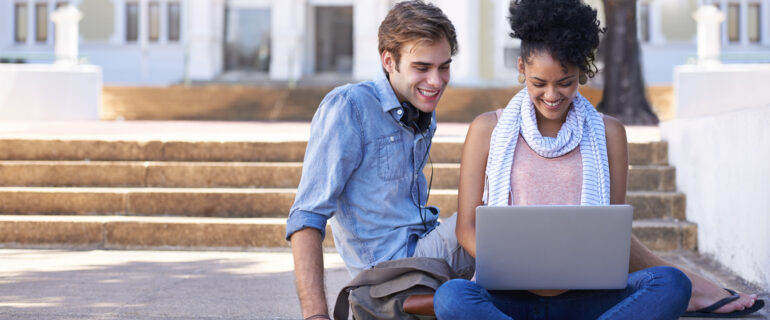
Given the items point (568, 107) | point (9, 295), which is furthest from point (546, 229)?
point (9, 295)

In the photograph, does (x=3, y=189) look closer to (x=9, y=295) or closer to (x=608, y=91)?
(x=9, y=295)

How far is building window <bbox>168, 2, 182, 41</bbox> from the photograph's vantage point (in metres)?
27.7

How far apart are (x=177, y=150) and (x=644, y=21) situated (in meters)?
22.3

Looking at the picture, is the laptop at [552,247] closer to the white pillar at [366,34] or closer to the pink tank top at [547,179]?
the pink tank top at [547,179]

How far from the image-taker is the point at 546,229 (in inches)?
109

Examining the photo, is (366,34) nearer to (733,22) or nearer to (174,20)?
(174,20)

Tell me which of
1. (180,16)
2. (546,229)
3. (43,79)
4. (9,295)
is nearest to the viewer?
(546,229)

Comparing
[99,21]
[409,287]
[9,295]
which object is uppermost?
[99,21]

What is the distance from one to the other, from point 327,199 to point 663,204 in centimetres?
407

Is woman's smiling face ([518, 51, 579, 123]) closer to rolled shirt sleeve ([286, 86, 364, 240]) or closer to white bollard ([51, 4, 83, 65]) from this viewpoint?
rolled shirt sleeve ([286, 86, 364, 240])

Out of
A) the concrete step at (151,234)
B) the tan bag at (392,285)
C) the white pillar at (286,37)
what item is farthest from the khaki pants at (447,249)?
the white pillar at (286,37)

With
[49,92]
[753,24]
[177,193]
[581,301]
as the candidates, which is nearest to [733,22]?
[753,24]

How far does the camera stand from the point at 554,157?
3164mm

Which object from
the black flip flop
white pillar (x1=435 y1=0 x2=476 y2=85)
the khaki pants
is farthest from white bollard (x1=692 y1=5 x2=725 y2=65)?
the khaki pants
